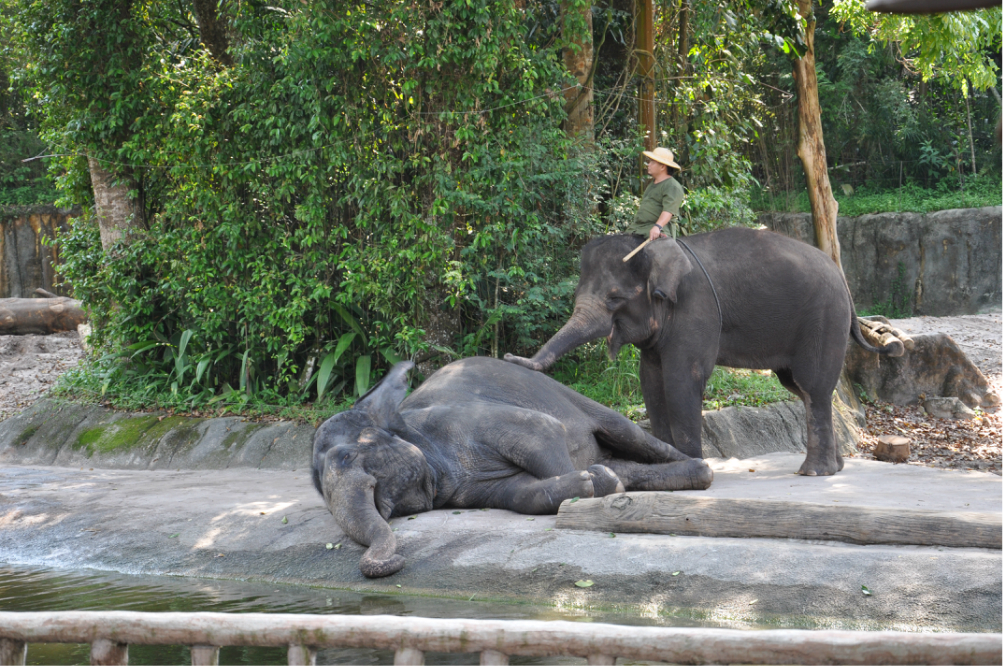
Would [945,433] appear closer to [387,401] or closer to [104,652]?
[387,401]

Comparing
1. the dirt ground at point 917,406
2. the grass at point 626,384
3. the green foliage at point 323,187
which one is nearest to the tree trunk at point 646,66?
the green foliage at point 323,187

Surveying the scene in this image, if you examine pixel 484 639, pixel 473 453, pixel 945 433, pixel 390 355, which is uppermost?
pixel 484 639

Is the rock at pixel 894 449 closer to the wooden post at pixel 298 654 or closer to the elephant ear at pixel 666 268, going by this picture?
the elephant ear at pixel 666 268

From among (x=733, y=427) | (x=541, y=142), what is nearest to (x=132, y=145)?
(x=541, y=142)

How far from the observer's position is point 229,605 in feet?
14.7

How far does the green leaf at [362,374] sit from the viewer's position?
8.61 metres

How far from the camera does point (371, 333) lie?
29.9 feet

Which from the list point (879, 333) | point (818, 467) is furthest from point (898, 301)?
point (818, 467)

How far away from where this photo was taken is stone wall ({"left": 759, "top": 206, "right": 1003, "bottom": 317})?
719 inches

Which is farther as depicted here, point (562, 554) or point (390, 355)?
point (390, 355)

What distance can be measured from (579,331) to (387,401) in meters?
1.58

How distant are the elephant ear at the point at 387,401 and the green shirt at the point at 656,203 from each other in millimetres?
2330

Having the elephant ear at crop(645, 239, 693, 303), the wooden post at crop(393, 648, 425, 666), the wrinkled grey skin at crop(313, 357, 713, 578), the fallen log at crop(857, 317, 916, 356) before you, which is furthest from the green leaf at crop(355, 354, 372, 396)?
the wooden post at crop(393, 648, 425, 666)

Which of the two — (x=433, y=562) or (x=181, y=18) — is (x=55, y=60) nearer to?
(x=181, y=18)
